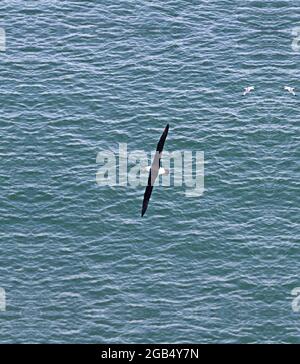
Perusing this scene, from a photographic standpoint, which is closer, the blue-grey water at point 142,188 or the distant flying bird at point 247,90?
the blue-grey water at point 142,188

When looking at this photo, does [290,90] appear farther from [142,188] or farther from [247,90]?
[142,188]

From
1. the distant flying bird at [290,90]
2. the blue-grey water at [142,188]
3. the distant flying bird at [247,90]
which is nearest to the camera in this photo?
the blue-grey water at [142,188]

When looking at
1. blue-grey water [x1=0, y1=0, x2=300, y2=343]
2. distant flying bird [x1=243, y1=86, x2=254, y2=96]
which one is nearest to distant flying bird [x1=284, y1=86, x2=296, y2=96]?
blue-grey water [x1=0, y1=0, x2=300, y2=343]

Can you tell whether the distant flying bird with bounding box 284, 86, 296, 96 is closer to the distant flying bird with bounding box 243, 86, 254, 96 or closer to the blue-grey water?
the blue-grey water

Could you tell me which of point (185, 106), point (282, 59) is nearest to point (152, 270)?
point (185, 106)

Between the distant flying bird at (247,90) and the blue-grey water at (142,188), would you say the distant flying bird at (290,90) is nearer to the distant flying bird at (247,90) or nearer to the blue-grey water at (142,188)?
the blue-grey water at (142,188)

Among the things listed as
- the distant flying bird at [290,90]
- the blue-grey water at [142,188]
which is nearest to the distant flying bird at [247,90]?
the blue-grey water at [142,188]

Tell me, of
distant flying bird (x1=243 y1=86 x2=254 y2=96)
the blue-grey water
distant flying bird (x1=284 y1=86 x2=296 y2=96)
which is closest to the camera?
the blue-grey water

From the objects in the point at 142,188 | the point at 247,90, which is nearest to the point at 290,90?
the point at 247,90

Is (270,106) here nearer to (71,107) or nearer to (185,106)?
(185,106)
